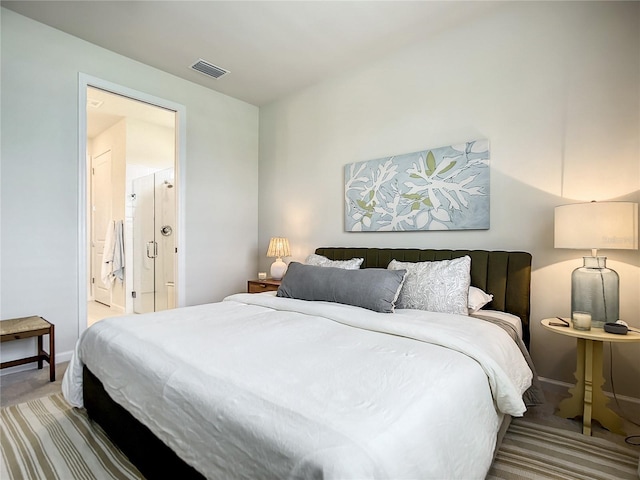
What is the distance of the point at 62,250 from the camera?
2914mm

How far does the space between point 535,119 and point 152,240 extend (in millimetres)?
4730

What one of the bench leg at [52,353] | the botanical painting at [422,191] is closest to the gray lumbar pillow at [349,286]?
the botanical painting at [422,191]

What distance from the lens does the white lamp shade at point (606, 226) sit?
71.4 inches

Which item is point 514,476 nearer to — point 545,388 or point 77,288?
point 545,388

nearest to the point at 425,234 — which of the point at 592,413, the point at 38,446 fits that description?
the point at 592,413

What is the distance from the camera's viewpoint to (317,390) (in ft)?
3.44

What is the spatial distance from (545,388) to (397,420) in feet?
6.77

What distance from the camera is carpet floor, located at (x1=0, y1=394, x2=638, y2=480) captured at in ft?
5.04

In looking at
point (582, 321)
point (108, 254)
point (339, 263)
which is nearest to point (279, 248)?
point (339, 263)

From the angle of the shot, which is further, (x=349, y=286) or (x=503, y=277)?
(x=503, y=277)

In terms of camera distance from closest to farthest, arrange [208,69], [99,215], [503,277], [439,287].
Answer: [439,287], [503,277], [208,69], [99,215]

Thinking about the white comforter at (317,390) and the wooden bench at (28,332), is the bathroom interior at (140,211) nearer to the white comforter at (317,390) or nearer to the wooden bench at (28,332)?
the wooden bench at (28,332)

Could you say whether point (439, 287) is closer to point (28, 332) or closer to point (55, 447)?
point (55, 447)

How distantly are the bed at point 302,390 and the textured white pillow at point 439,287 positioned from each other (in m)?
0.15
